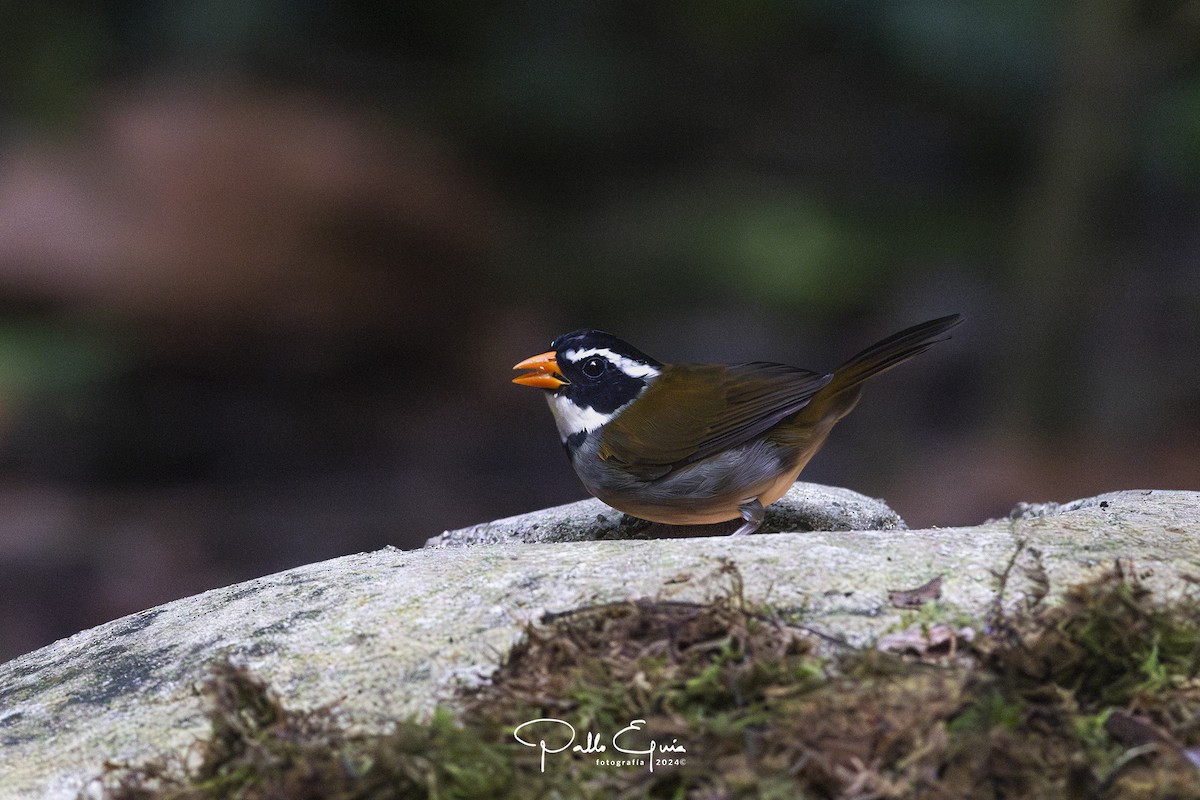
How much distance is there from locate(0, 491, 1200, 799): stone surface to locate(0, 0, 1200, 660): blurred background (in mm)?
4181

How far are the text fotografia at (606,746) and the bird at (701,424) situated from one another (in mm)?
2009

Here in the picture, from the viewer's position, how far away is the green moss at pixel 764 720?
169cm

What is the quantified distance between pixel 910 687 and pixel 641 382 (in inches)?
99.1

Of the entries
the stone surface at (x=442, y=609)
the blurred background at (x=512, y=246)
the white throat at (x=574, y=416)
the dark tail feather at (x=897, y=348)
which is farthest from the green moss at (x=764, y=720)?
the blurred background at (x=512, y=246)

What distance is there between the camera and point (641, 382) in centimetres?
430

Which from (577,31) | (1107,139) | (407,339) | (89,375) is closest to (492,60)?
(577,31)

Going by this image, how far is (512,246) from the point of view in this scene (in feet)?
29.9

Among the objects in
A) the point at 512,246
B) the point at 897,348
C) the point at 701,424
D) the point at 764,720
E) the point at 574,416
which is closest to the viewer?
the point at 764,720

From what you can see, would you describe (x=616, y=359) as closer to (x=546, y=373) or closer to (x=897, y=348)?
(x=546, y=373)

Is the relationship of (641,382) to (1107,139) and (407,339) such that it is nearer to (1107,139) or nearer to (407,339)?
(1107,139)

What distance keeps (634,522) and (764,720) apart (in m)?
2.51

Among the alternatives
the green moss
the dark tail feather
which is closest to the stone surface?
the green moss

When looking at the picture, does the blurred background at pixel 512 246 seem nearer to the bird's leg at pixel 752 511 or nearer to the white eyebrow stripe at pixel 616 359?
the white eyebrow stripe at pixel 616 359

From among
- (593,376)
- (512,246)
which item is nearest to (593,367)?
(593,376)
